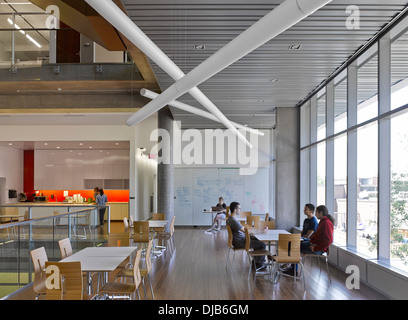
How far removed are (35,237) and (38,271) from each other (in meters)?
2.62

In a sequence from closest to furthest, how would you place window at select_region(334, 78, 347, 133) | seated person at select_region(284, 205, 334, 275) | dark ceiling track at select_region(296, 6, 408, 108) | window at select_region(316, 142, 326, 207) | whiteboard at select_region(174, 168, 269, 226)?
dark ceiling track at select_region(296, 6, 408, 108) < seated person at select_region(284, 205, 334, 275) < window at select_region(334, 78, 347, 133) < window at select_region(316, 142, 326, 207) < whiteboard at select_region(174, 168, 269, 226)

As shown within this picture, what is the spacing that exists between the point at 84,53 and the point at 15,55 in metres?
1.71

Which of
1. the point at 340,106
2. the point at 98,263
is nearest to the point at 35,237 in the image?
the point at 98,263

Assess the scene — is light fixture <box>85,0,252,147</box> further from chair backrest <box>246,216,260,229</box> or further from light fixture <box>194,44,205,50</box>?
chair backrest <box>246,216,260,229</box>

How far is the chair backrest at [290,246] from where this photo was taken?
547 cm

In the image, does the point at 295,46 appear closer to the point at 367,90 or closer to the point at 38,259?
the point at 367,90

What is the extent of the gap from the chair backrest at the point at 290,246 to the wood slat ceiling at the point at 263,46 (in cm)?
321

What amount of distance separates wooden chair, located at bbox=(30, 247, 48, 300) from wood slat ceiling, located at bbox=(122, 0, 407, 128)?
3.44 metres

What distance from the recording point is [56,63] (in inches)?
362

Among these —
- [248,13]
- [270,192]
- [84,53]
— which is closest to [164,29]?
[248,13]

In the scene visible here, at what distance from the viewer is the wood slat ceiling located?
456 cm

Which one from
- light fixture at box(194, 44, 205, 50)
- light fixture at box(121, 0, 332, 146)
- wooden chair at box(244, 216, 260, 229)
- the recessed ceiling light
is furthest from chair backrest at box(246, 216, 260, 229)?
light fixture at box(121, 0, 332, 146)

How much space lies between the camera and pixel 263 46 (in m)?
5.86

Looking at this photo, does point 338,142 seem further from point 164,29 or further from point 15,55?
point 15,55
